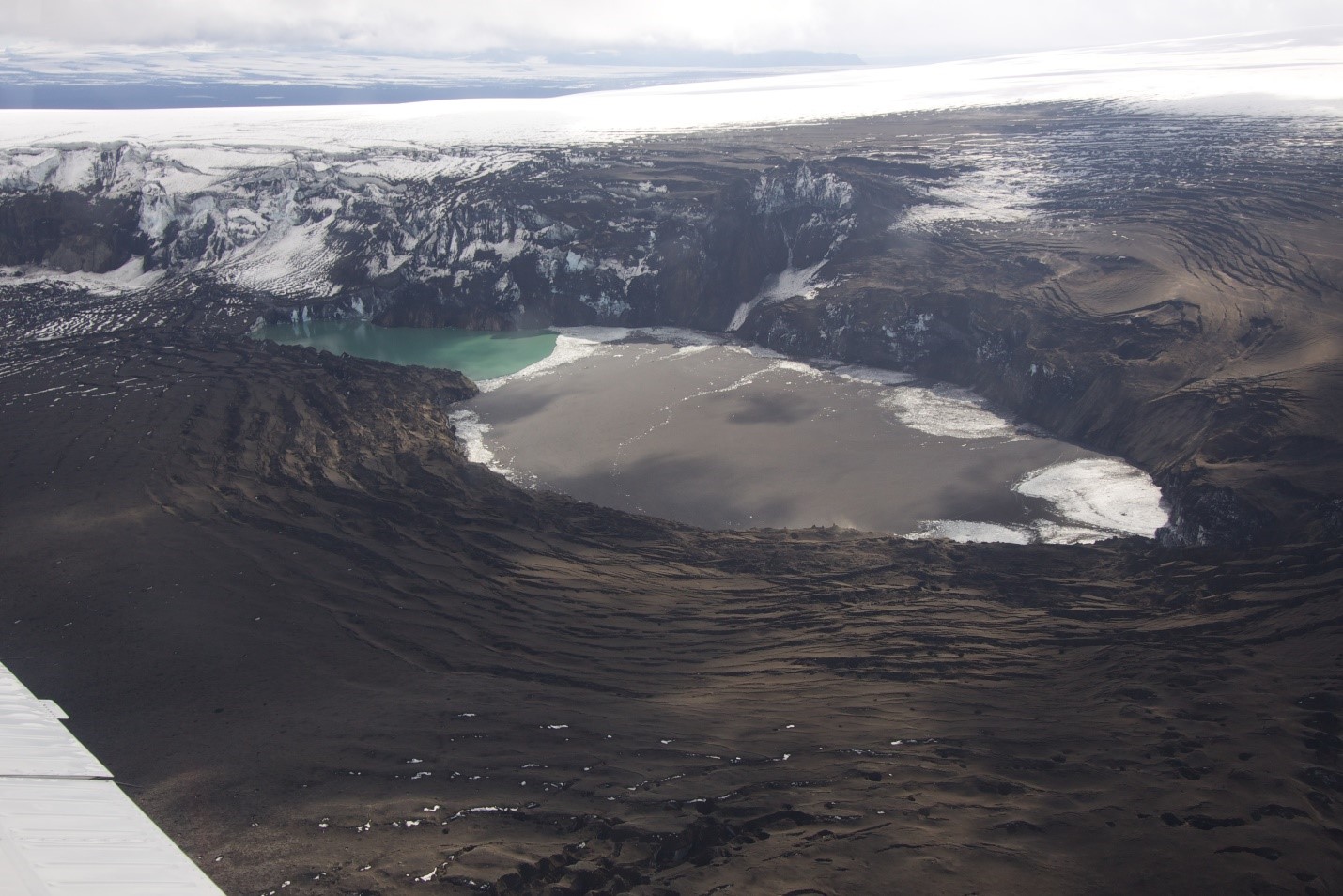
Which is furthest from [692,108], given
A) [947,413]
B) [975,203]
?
[947,413]

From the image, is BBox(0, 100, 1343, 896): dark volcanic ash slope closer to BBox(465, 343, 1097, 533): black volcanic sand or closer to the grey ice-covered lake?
the grey ice-covered lake

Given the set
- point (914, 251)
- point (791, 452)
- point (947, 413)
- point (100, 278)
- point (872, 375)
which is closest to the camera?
point (791, 452)

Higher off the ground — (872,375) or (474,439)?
(872,375)

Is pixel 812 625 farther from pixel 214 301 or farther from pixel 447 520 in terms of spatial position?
pixel 214 301

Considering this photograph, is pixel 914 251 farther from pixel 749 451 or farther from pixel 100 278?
pixel 100 278

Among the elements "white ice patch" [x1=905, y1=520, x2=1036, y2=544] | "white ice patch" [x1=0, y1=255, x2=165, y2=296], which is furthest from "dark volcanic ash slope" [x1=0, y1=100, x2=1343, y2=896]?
"white ice patch" [x1=905, y1=520, x2=1036, y2=544]

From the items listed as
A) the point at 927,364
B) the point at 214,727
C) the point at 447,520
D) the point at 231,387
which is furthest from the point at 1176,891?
the point at 231,387

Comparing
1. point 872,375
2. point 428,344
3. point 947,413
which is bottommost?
point 947,413
